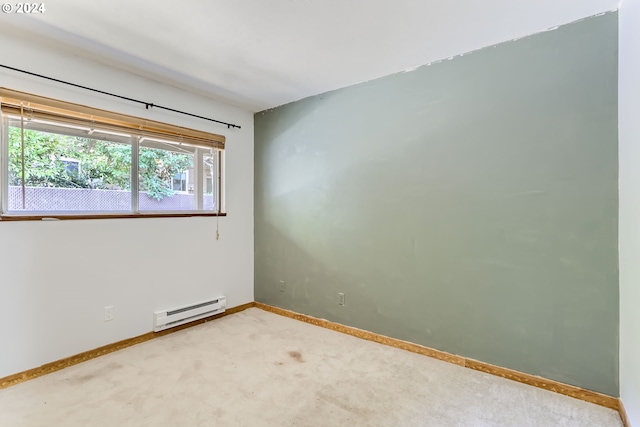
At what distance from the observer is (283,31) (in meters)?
2.01

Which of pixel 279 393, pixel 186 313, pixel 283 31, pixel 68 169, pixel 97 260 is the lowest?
pixel 279 393

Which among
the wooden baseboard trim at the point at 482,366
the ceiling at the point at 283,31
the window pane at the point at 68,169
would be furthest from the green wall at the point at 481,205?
the window pane at the point at 68,169

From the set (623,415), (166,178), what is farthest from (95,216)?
(623,415)

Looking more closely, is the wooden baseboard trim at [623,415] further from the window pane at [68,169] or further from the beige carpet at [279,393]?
the window pane at [68,169]

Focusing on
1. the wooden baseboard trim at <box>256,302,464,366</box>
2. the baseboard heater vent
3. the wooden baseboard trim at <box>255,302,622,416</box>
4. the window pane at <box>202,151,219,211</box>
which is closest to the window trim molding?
the window pane at <box>202,151,219,211</box>

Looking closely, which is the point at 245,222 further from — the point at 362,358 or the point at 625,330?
the point at 625,330

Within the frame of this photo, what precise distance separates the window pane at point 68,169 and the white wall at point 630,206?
11.5ft

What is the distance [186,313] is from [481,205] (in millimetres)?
2828

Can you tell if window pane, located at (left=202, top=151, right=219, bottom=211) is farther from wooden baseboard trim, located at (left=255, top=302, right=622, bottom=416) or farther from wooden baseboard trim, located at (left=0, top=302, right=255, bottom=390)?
wooden baseboard trim, located at (left=255, top=302, right=622, bottom=416)

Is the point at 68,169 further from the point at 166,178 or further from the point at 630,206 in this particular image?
the point at 630,206

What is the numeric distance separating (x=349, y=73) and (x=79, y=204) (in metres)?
2.47

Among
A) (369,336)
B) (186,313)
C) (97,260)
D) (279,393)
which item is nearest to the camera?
(279,393)

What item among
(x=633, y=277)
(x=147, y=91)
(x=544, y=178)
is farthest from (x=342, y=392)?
(x=147, y=91)

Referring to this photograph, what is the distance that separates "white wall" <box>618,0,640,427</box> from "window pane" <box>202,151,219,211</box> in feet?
10.9
